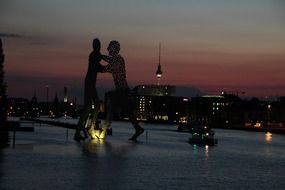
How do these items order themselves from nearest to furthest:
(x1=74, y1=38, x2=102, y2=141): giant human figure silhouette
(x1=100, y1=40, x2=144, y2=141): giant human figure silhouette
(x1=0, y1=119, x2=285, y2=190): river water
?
(x1=0, y1=119, x2=285, y2=190): river water → (x1=74, y1=38, x2=102, y2=141): giant human figure silhouette → (x1=100, y1=40, x2=144, y2=141): giant human figure silhouette

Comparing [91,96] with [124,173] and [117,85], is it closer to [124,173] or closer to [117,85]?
[117,85]

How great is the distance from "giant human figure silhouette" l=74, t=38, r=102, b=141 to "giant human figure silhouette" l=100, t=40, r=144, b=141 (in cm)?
85

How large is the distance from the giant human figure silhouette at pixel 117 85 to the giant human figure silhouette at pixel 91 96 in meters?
0.85

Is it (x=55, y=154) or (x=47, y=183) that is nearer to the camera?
(x=47, y=183)

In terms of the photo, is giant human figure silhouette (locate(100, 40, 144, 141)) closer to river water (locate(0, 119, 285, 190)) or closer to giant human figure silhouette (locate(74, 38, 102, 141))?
giant human figure silhouette (locate(74, 38, 102, 141))

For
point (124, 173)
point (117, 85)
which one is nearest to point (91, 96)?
point (117, 85)

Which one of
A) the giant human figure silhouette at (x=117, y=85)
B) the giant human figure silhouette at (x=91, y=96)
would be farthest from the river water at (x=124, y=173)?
the giant human figure silhouette at (x=117, y=85)

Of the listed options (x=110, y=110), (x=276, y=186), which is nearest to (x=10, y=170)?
(x=276, y=186)

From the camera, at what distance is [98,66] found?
65125mm

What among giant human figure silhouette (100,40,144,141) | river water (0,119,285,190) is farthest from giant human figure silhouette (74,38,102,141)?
river water (0,119,285,190)

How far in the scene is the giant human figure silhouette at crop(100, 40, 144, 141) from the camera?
6500 cm

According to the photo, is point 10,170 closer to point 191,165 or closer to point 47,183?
point 47,183

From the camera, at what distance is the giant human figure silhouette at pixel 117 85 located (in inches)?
2559

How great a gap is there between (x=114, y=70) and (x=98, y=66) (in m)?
1.66
